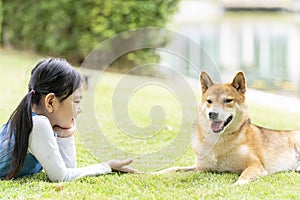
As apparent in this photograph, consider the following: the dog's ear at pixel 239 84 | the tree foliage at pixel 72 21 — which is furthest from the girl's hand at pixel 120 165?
the tree foliage at pixel 72 21

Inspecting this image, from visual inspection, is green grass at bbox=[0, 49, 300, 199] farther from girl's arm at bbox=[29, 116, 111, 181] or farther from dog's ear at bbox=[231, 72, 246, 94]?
dog's ear at bbox=[231, 72, 246, 94]

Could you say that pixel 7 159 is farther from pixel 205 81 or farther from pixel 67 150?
pixel 205 81

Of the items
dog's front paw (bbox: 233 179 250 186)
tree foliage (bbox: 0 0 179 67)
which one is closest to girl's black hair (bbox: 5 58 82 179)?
dog's front paw (bbox: 233 179 250 186)

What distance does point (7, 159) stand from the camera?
348 centimetres

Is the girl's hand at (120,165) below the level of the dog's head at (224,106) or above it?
below

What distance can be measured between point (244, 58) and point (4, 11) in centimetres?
598

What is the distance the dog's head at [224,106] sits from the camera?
3.74 metres

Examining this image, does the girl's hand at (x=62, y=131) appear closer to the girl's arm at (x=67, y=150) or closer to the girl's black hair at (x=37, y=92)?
the girl's arm at (x=67, y=150)

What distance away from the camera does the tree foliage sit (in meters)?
10.8

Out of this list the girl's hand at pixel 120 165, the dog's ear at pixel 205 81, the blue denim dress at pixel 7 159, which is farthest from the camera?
the dog's ear at pixel 205 81

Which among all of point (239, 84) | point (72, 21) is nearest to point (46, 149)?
point (239, 84)

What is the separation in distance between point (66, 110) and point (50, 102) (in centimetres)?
13

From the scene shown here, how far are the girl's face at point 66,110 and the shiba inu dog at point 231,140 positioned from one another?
80 centimetres

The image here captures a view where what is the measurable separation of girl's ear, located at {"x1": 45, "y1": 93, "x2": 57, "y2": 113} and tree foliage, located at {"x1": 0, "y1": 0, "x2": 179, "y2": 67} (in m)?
7.31
